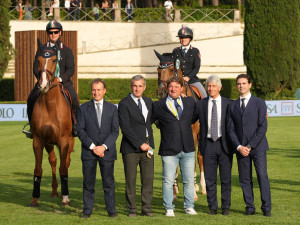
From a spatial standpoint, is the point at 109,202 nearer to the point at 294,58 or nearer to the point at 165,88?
the point at 165,88

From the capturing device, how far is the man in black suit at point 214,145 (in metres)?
10.5

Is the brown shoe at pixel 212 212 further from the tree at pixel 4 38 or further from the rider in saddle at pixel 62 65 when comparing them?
the tree at pixel 4 38

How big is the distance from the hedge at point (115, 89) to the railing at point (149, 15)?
7.19m

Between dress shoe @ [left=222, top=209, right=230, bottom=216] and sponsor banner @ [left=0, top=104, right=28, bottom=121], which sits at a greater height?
sponsor banner @ [left=0, top=104, right=28, bottom=121]

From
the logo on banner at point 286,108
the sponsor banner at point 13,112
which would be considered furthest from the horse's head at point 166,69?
the logo on banner at point 286,108

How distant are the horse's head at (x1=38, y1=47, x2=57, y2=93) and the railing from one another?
1413 inches

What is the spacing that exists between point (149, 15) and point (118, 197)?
37.7m

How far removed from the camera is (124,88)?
42688 mm

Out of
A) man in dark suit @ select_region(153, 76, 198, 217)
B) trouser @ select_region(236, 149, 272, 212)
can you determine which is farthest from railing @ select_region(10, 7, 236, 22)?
trouser @ select_region(236, 149, 272, 212)

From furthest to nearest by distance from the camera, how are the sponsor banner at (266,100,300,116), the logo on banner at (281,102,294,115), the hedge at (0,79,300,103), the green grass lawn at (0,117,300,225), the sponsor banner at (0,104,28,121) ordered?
the hedge at (0,79,300,103), the logo on banner at (281,102,294,115), the sponsor banner at (266,100,300,116), the sponsor banner at (0,104,28,121), the green grass lawn at (0,117,300,225)

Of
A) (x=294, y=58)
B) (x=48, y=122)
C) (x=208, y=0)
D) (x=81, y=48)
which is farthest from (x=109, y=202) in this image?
(x=208, y=0)

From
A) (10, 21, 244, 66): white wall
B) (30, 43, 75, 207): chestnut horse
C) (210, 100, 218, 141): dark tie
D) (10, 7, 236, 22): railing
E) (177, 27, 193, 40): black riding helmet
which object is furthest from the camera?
(10, 7, 236, 22): railing

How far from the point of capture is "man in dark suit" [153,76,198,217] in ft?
34.1

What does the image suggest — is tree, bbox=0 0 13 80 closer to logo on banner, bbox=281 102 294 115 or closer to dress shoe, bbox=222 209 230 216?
logo on banner, bbox=281 102 294 115
